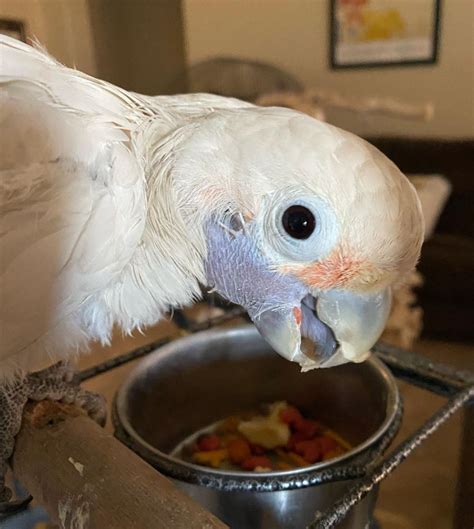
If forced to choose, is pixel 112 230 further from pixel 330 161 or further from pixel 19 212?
pixel 330 161

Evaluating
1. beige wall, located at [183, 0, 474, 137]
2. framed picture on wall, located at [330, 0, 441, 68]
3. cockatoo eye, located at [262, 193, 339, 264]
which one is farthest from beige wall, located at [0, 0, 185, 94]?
cockatoo eye, located at [262, 193, 339, 264]

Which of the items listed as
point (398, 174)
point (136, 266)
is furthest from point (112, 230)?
point (398, 174)

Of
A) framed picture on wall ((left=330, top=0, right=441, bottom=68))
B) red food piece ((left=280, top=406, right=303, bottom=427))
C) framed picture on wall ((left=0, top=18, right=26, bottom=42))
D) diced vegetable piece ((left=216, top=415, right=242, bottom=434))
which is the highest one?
framed picture on wall ((left=0, top=18, right=26, bottom=42))

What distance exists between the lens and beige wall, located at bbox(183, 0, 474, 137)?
2826 millimetres

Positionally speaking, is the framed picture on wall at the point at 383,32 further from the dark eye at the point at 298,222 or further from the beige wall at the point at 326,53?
the dark eye at the point at 298,222

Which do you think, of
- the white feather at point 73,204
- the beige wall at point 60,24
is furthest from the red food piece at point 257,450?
the beige wall at point 60,24

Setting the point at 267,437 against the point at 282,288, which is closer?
the point at 282,288

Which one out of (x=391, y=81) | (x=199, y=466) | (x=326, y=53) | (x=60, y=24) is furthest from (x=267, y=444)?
(x=60, y=24)

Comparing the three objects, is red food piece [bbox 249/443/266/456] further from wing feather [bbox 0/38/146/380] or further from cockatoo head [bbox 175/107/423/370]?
wing feather [bbox 0/38/146/380]

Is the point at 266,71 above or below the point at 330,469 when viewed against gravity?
above

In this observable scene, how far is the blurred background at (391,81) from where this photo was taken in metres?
2.41

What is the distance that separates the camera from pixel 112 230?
601 millimetres

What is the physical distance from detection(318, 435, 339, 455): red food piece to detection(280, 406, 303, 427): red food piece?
5 centimetres

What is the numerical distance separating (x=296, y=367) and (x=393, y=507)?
86cm
